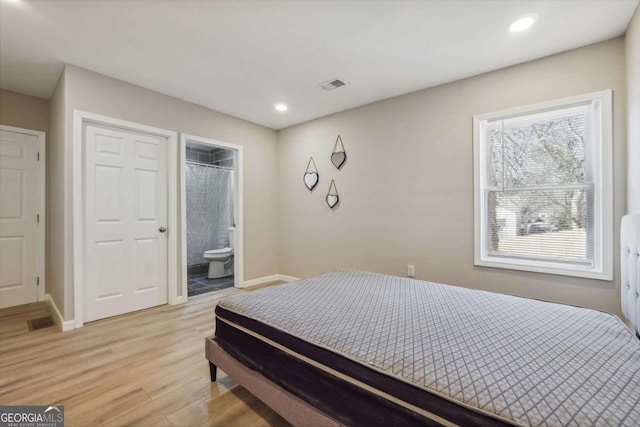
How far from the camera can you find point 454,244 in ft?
9.79

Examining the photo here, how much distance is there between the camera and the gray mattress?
86 centimetres

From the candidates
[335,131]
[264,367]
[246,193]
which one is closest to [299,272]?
[246,193]

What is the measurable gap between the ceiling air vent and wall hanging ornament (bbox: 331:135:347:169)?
0.86 metres

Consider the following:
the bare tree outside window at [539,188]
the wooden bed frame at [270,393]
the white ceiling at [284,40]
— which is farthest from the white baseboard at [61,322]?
the bare tree outside window at [539,188]

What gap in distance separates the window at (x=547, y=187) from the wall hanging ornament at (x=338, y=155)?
1.60 m

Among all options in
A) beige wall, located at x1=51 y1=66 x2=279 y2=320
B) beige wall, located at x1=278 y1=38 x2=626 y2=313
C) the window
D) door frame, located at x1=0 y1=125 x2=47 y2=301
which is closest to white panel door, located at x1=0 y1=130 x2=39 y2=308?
door frame, located at x1=0 y1=125 x2=47 y2=301

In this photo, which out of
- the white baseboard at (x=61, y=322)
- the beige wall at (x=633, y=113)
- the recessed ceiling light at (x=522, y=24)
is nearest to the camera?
the beige wall at (x=633, y=113)

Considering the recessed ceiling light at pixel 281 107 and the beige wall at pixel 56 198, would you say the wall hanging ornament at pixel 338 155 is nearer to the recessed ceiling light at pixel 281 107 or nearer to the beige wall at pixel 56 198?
the recessed ceiling light at pixel 281 107

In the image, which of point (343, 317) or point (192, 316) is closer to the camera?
point (343, 317)

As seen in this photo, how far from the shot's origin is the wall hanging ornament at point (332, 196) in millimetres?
3947

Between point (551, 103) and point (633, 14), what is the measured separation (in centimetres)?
68

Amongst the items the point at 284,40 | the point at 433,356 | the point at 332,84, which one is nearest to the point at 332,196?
the point at 332,84

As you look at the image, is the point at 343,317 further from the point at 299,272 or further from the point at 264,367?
the point at 299,272

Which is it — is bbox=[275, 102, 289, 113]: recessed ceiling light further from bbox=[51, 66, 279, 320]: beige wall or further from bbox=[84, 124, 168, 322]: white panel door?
bbox=[84, 124, 168, 322]: white panel door
